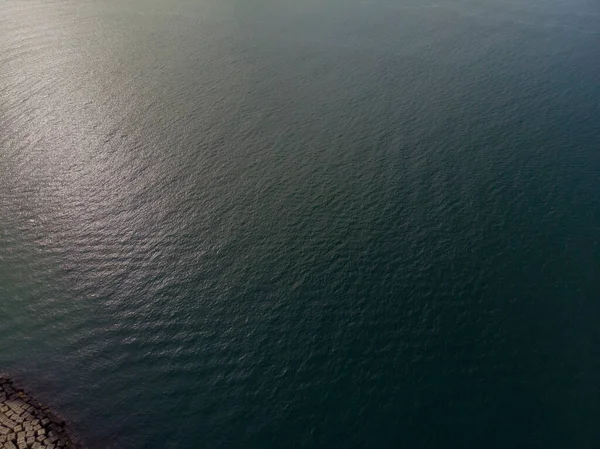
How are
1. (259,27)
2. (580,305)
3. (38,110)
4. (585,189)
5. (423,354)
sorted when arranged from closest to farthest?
(423,354), (580,305), (585,189), (38,110), (259,27)

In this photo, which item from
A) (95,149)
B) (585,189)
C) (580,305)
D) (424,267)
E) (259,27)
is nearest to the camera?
(580,305)

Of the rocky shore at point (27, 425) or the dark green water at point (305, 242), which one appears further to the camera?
the dark green water at point (305, 242)

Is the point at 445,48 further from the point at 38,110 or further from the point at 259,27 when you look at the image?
the point at 38,110

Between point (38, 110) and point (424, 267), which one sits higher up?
point (38, 110)

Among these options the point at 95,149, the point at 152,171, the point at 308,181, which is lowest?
the point at 308,181

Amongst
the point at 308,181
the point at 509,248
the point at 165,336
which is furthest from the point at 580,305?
the point at 165,336
